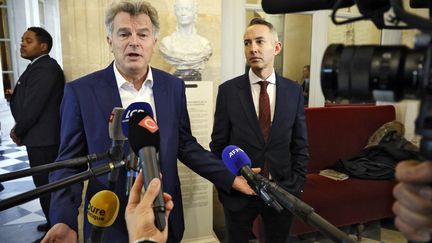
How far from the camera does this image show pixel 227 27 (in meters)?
3.01

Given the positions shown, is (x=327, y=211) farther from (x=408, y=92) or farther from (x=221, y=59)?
(x=408, y=92)

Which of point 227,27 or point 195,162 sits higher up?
point 227,27

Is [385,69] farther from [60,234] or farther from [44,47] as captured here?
[44,47]

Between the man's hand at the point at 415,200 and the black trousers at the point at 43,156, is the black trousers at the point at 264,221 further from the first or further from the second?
the black trousers at the point at 43,156

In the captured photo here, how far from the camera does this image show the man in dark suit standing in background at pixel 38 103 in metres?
2.47

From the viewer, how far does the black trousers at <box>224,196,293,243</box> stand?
62.4 inches

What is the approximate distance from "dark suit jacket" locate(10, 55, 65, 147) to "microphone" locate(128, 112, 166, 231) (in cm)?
206

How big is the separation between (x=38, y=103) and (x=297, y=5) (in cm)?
237

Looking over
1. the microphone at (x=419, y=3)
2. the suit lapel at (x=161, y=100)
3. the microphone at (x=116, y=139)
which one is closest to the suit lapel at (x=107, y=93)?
the suit lapel at (x=161, y=100)

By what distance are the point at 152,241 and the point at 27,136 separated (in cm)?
244

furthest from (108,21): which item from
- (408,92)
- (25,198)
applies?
(408,92)

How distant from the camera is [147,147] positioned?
0.62 m

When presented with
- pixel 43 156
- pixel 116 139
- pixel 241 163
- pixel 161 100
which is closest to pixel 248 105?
pixel 161 100

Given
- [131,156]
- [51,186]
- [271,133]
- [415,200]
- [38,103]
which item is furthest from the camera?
[38,103]
